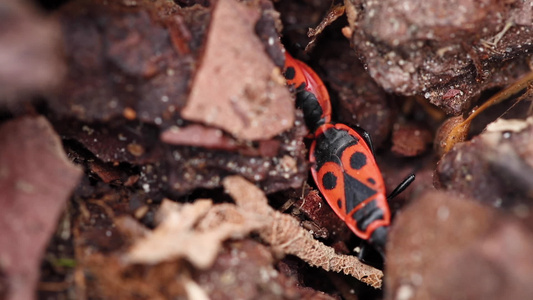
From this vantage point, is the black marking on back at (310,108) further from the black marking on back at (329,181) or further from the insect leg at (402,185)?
the insect leg at (402,185)

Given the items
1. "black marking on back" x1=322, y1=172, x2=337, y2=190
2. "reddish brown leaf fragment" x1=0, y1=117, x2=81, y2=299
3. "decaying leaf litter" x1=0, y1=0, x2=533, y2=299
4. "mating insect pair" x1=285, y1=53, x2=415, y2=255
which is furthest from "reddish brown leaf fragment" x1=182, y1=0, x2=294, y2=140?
"black marking on back" x1=322, y1=172, x2=337, y2=190

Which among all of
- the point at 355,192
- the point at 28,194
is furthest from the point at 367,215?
the point at 28,194

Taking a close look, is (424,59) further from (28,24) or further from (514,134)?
(28,24)

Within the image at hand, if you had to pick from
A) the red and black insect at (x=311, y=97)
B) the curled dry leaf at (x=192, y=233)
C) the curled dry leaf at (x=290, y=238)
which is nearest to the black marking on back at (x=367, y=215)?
the curled dry leaf at (x=290, y=238)

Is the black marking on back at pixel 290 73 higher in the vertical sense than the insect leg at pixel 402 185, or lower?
higher

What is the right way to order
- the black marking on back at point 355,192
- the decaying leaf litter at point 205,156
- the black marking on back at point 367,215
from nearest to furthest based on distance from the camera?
the decaying leaf litter at point 205,156, the black marking on back at point 367,215, the black marking on back at point 355,192

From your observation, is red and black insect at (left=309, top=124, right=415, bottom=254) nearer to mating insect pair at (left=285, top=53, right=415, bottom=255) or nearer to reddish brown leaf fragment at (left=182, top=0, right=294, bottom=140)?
mating insect pair at (left=285, top=53, right=415, bottom=255)

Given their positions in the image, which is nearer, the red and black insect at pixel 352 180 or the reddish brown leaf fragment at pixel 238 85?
the reddish brown leaf fragment at pixel 238 85
